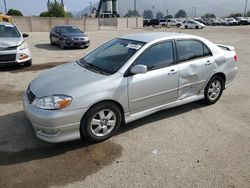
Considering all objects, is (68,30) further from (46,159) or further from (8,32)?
(46,159)

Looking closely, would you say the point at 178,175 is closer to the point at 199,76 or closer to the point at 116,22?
the point at 199,76

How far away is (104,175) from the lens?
10.1ft

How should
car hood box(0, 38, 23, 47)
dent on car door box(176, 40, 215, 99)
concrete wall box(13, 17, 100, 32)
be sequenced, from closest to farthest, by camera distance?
dent on car door box(176, 40, 215, 99) → car hood box(0, 38, 23, 47) → concrete wall box(13, 17, 100, 32)

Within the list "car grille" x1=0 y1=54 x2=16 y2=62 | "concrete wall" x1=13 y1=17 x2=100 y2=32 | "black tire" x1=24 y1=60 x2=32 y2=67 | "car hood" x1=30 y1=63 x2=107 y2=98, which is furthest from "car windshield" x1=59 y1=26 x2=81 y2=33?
"concrete wall" x1=13 y1=17 x2=100 y2=32

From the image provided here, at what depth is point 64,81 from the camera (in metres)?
3.75

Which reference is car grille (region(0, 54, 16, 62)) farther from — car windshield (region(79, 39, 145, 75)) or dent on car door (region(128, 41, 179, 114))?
dent on car door (region(128, 41, 179, 114))

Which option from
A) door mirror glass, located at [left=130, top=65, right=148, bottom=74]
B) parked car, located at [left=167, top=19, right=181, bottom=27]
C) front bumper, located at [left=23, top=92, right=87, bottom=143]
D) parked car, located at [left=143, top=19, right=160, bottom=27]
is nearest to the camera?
front bumper, located at [left=23, top=92, right=87, bottom=143]

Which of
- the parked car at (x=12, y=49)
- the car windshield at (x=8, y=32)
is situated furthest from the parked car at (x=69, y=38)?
the parked car at (x=12, y=49)

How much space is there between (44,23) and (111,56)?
32249 millimetres

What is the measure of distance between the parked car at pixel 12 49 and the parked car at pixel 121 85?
4.52 m

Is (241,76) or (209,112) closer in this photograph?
(209,112)

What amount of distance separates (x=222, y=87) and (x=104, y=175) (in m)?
3.48

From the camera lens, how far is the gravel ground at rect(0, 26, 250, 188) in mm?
2998

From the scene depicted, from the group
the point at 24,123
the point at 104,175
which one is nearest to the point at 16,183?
the point at 104,175
